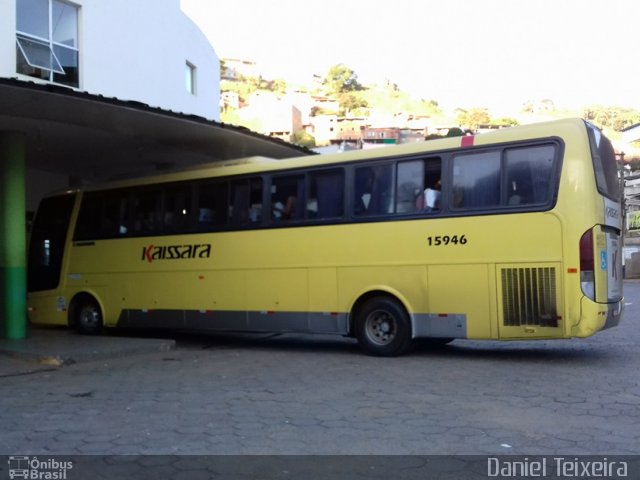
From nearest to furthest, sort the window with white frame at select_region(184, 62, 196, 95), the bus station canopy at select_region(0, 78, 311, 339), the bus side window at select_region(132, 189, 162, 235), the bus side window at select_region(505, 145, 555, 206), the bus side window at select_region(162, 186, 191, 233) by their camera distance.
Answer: the bus side window at select_region(505, 145, 555, 206)
the bus station canopy at select_region(0, 78, 311, 339)
the bus side window at select_region(162, 186, 191, 233)
the bus side window at select_region(132, 189, 162, 235)
the window with white frame at select_region(184, 62, 196, 95)

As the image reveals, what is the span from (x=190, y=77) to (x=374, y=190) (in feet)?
46.6

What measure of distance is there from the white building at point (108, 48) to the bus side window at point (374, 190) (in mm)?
8731

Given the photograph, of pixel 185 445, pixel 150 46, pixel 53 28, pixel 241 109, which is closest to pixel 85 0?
pixel 53 28

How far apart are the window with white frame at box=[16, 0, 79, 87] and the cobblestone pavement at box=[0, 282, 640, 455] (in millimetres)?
8275

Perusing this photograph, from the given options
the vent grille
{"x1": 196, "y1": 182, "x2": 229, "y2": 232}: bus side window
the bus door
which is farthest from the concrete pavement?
the vent grille

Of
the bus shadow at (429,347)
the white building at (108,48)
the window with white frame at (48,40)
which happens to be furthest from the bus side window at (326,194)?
the window with white frame at (48,40)

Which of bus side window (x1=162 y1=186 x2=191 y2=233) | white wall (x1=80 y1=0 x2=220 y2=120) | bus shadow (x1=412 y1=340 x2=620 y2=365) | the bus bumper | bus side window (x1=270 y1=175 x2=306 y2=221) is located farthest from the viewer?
white wall (x1=80 y1=0 x2=220 y2=120)

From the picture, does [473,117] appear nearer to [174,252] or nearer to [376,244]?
[174,252]

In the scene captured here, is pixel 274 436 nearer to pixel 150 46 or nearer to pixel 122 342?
pixel 122 342

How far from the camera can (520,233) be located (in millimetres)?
8633

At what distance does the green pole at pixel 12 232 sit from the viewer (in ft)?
37.8

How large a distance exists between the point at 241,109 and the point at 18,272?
3981 inches

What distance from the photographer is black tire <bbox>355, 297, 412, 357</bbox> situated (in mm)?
9578

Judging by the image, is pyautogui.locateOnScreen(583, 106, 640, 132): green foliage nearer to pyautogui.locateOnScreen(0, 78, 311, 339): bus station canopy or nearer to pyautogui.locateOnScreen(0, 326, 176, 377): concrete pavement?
pyautogui.locateOnScreen(0, 78, 311, 339): bus station canopy
